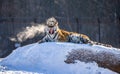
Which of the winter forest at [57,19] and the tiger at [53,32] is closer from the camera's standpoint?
the tiger at [53,32]

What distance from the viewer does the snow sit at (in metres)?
6.00

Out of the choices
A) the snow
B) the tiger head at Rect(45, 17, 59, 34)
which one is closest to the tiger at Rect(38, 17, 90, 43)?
the tiger head at Rect(45, 17, 59, 34)

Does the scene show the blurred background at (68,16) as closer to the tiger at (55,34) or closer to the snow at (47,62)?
the tiger at (55,34)

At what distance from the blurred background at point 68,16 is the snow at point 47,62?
531 inches

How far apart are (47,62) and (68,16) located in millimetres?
15176

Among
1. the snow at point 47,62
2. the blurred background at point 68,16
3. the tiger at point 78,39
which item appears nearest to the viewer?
the snow at point 47,62

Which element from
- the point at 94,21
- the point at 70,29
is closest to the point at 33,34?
the point at 70,29

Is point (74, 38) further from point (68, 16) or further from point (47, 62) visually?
point (68, 16)

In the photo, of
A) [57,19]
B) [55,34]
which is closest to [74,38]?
[55,34]

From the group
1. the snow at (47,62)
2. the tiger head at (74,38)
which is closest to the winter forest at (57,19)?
the tiger head at (74,38)

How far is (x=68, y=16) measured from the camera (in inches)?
840

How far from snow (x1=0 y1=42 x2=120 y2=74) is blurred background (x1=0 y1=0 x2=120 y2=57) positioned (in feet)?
44.3

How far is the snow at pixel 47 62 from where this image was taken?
600 centimetres

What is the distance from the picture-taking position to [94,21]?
21453mm
